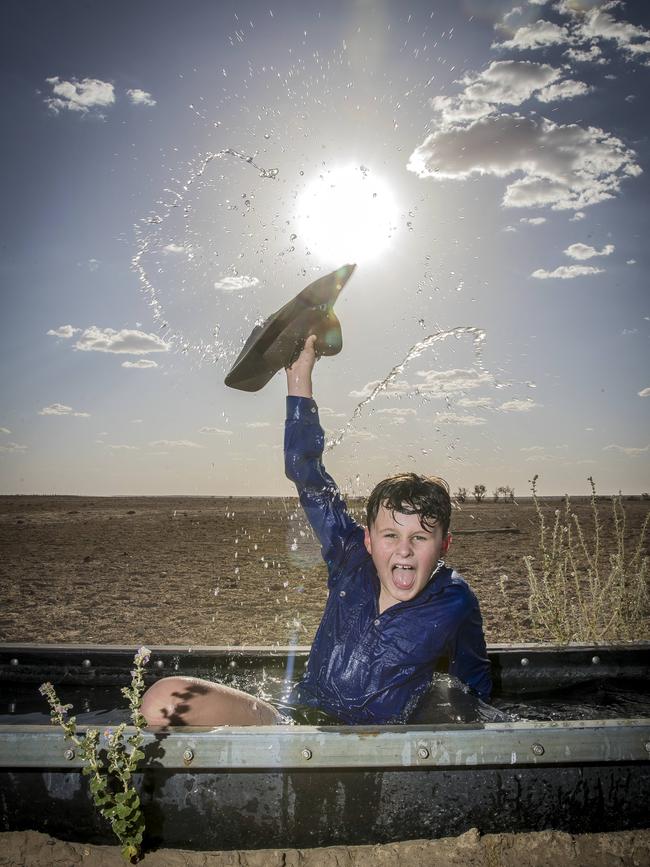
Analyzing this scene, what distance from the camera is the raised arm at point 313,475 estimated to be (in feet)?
9.48

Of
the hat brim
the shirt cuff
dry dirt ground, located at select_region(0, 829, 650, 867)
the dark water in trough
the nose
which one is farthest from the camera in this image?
the dark water in trough

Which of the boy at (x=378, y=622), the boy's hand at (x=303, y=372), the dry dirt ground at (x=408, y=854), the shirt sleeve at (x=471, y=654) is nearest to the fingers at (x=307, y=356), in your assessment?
the boy's hand at (x=303, y=372)

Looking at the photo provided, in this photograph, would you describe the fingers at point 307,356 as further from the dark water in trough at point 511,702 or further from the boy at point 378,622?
the dark water in trough at point 511,702

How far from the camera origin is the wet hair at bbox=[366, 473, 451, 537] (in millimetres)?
2629

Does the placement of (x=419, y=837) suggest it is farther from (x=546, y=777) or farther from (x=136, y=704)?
(x=136, y=704)

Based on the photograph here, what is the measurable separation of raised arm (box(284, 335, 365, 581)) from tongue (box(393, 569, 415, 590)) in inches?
12.1

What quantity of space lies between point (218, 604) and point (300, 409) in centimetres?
526

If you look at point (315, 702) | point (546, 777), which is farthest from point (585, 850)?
point (315, 702)

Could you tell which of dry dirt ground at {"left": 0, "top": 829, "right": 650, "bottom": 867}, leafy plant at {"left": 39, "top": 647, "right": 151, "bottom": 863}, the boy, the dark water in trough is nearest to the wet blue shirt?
the boy

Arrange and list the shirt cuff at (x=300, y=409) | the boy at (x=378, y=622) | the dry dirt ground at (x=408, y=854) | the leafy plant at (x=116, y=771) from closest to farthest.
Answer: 1. the leafy plant at (x=116, y=771)
2. the dry dirt ground at (x=408, y=854)
3. the boy at (x=378, y=622)
4. the shirt cuff at (x=300, y=409)

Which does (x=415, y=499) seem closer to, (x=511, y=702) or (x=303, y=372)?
(x=303, y=372)

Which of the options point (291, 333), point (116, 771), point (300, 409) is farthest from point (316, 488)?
point (116, 771)

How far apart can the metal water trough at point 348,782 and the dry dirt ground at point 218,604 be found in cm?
6

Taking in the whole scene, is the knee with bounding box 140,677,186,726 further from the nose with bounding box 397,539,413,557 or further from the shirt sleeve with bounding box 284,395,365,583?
the nose with bounding box 397,539,413,557
